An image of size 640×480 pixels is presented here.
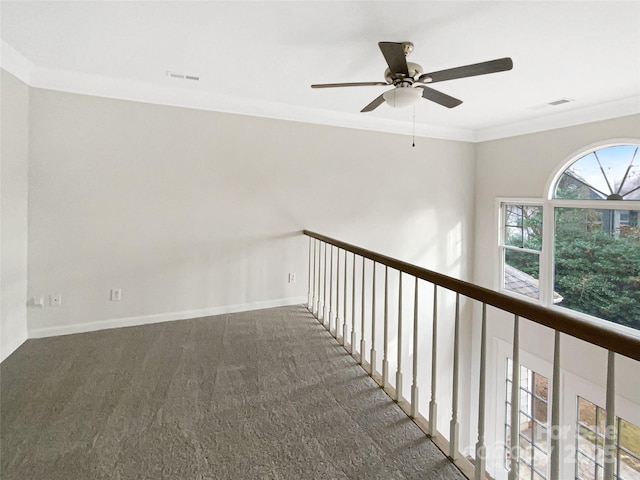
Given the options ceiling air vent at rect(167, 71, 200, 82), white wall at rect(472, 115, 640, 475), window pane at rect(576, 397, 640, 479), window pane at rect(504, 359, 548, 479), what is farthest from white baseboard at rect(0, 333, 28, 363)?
white wall at rect(472, 115, 640, 475)

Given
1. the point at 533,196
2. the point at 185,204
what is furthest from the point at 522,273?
the point at 185,204

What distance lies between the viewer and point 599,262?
400 cm

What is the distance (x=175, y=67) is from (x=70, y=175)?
4.73ft

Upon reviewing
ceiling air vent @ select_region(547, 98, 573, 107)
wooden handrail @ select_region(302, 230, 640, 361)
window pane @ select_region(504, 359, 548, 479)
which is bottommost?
window pane @ select_region(504, 359, 548, 479)

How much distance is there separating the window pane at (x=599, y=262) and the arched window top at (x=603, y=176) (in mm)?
201

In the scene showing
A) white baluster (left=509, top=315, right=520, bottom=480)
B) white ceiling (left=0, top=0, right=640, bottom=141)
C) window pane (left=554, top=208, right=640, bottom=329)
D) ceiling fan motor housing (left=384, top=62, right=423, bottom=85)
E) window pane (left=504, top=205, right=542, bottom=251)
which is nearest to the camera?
white baluster (left=509, top=315, right=520, bottom=480)

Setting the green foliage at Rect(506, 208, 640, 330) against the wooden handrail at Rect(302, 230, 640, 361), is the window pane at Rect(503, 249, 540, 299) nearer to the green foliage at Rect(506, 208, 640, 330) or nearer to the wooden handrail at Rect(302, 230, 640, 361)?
the green foliage at Rect(506, 208, 640, 330)

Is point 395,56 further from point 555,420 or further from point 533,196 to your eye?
point 533,196

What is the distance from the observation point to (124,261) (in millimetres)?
3314

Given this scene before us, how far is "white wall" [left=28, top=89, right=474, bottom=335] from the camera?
3053mm

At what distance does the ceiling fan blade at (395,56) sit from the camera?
6.17ft

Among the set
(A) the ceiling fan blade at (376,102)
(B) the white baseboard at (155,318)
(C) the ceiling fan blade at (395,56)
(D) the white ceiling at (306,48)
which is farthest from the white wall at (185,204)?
(C) the ceiling fan blade at (395,56)

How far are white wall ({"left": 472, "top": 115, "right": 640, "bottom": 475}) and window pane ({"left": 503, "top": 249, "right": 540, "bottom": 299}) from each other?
0.22m

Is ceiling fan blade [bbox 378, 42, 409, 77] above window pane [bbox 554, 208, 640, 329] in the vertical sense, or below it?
above
